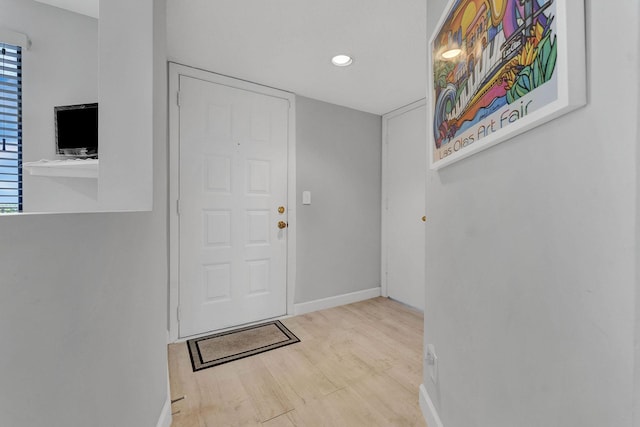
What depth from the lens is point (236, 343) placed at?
82.4 inches

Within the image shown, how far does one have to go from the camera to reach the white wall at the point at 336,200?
2721mm

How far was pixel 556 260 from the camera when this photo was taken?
561 mm

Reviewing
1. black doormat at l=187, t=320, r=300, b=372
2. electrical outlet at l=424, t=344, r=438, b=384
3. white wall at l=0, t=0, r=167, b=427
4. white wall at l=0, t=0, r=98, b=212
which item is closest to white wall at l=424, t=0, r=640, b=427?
electrical outlet at l=424, t=344, r=438, b=384

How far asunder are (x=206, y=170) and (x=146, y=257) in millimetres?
1325

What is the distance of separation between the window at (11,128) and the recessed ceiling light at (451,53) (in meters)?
2.36

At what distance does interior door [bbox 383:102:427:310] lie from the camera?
9.10ft

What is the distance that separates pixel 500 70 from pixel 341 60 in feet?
5.30

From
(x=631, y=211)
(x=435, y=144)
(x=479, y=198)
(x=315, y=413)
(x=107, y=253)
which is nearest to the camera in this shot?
(x=631, y=211)

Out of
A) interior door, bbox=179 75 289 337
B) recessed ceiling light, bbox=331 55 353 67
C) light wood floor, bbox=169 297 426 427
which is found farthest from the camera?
interior door, bbox=179 75 289 337

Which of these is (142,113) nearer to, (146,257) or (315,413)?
(146,257)

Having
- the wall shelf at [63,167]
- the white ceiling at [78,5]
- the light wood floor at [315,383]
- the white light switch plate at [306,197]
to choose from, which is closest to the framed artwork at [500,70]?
the light wood floor at [315,383]

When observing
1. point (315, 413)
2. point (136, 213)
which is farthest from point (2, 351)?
point (315, 413)

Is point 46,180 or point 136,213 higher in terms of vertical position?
point 46,180

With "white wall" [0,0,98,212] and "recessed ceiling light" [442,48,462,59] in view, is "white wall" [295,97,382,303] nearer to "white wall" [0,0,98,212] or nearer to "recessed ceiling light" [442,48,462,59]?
"white wall" [0,0,98,212]
